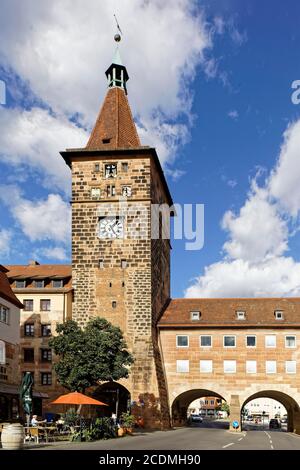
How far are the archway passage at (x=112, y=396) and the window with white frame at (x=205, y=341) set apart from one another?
7.74 m

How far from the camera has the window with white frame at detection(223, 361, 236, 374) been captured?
56312mm

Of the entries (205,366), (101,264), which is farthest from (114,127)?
(205,366)

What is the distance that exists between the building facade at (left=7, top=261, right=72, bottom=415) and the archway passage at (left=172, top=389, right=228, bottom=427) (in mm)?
10334

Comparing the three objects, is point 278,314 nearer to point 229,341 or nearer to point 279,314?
point 279,314

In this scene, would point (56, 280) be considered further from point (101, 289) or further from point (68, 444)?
point (68, 444)

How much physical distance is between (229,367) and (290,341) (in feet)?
18.8

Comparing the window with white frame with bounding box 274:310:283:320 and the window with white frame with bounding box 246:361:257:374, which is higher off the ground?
the window with white frame with bounding box 274:310:283:320

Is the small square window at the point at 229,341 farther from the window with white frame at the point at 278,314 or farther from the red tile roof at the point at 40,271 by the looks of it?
the red tile roof at the point at 40,271

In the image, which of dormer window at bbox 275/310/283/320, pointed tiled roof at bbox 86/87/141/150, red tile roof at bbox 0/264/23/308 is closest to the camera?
red tile roof at bbox 0/264/23/308

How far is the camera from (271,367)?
55.9m

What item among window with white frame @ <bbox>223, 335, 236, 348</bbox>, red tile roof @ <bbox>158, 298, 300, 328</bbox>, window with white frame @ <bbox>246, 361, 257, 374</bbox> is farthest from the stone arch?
red tile roof @ <bbox>158, 298, 300, 328</bbox>

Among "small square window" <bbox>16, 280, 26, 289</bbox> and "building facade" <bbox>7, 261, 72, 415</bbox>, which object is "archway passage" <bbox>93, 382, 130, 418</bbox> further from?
"small square window" <bbox>16, 280, 26, 289</bbox>

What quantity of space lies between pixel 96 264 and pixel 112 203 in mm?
5453
